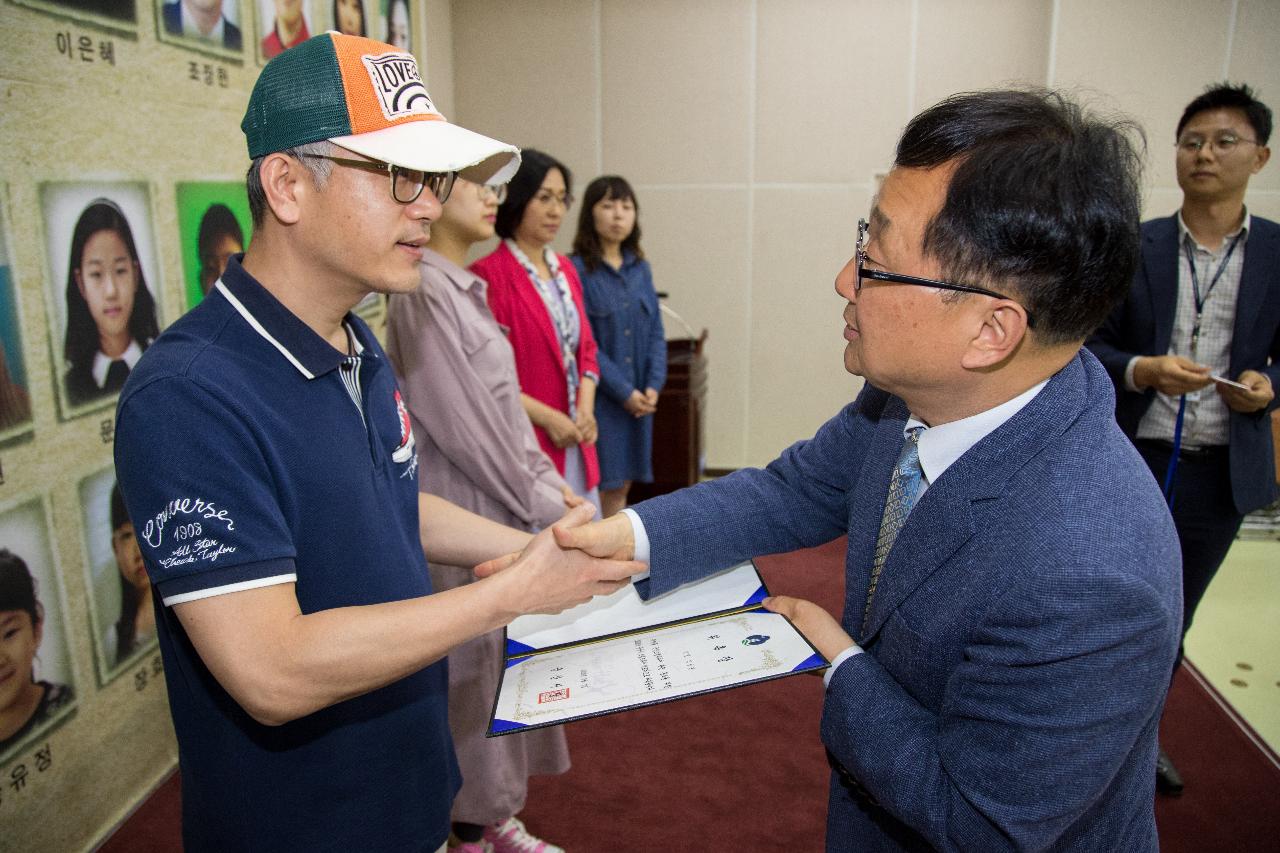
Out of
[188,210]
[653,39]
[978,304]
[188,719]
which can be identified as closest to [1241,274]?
[978,304]

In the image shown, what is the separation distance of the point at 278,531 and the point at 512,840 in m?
1.64

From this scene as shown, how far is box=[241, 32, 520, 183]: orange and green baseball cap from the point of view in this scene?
3.94ft

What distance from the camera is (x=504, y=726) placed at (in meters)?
1.09

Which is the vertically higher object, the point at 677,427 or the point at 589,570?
the point at 589,570

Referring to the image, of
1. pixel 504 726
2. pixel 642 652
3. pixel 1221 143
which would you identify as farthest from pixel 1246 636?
pixel 504 726

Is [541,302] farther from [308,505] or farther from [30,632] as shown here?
[308,505]

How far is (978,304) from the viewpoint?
42.2 inches

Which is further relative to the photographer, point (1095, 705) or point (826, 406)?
point (826, 406)

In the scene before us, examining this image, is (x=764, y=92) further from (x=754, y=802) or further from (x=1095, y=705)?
(x=1095, y=705)

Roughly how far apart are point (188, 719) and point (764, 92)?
16.9 ft

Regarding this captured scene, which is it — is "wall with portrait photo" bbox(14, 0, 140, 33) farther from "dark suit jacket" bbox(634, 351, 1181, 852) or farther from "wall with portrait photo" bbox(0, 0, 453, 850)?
"dark suit jacket" bbox(634, 351, 1181, 852)

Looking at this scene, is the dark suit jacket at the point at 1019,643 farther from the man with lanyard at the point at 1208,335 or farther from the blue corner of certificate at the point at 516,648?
the man with lanyard at the point at 1208,335

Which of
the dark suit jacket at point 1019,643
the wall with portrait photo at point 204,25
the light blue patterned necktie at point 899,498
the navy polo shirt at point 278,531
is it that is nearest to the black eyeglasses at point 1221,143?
the dark suit jacket at point 1019,643

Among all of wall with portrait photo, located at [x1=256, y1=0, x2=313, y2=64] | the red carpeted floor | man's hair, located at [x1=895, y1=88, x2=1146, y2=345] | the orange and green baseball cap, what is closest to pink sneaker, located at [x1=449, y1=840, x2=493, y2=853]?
the red carpeted floor
